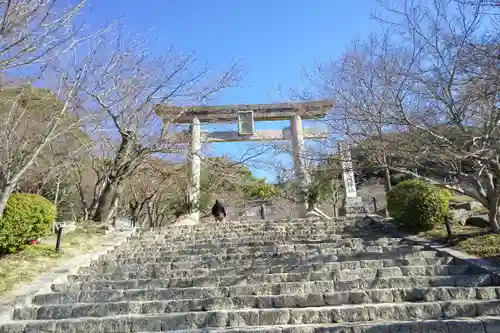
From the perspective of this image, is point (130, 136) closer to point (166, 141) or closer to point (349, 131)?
point (166, 141)

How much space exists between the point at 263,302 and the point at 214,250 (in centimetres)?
328

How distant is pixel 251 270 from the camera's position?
6.61m

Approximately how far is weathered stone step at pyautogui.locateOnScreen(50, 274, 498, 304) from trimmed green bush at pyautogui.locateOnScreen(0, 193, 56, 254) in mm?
2052

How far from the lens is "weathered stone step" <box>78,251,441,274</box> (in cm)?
697

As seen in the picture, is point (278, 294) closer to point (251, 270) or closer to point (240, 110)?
point (251, 270)

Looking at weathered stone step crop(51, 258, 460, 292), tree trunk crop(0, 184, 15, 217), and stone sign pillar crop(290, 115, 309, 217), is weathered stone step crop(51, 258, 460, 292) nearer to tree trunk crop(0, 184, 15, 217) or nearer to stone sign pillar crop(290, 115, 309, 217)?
A: tree trunk crop(0, 184, 15, 217)

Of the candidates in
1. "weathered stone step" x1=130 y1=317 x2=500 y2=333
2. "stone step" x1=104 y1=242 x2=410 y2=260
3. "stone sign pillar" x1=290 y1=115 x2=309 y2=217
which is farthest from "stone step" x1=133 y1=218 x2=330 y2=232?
"weathered stone step" x1=130 y1=317 x2=500 y2=333

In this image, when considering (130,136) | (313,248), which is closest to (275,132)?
(130,136)

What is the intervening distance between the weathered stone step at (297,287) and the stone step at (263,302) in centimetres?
30

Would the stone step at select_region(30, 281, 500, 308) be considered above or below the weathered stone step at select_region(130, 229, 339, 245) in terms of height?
below

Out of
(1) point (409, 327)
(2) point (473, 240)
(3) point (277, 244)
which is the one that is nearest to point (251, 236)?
(3) point (277, 244)

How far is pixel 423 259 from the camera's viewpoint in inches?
262

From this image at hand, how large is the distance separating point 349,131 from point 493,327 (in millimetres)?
6035

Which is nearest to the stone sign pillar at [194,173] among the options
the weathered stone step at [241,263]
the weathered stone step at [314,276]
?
the weathered stone step at [241,263]
